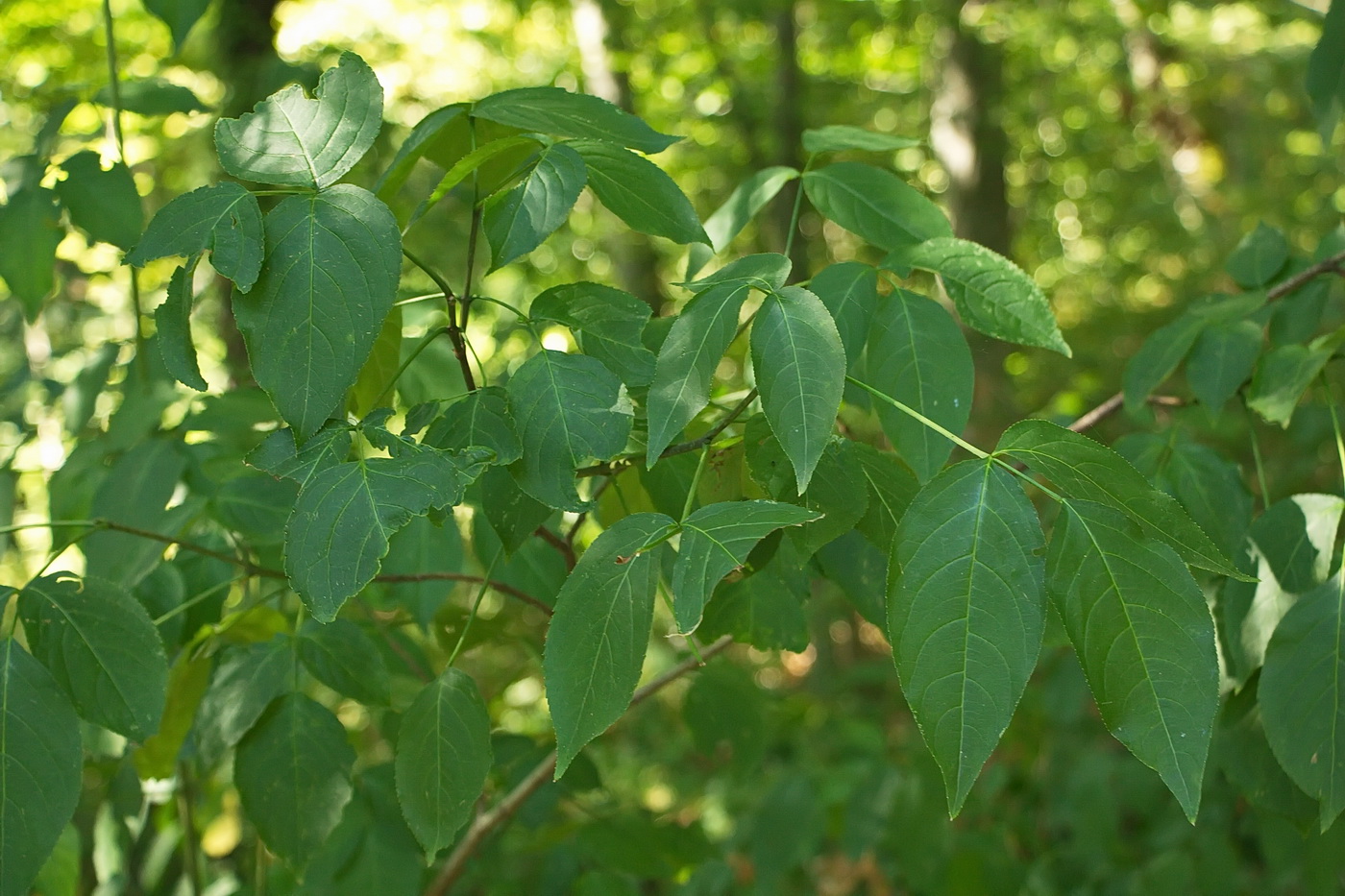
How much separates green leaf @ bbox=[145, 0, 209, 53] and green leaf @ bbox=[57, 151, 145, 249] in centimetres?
20

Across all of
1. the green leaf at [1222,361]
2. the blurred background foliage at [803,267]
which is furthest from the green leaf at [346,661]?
the green leaf at [1222,361]

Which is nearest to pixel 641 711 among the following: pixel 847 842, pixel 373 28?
pixel 373 28

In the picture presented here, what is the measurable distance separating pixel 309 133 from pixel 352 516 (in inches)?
12.1

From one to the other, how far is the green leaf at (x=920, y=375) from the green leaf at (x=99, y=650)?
65cm

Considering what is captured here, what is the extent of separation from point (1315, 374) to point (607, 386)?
782 mm

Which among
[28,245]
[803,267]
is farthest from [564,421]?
[803,267]

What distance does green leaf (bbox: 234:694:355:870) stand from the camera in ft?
3.43

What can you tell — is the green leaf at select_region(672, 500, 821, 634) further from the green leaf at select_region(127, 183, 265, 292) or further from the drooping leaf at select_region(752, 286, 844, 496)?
the green leaf at select_region(127, 183, 265, 292)

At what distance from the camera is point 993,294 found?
88 cm

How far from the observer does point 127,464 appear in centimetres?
140

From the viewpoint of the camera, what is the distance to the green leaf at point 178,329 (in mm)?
815

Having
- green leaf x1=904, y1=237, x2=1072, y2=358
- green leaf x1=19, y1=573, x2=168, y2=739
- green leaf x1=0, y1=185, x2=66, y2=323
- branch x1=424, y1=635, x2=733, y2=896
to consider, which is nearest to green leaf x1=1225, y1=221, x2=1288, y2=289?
green leaf x1=904, y1=237, x2=1072, y2=358

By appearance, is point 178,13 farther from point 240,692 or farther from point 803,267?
point 803,267

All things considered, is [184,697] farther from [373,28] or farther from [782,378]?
[373,28]
